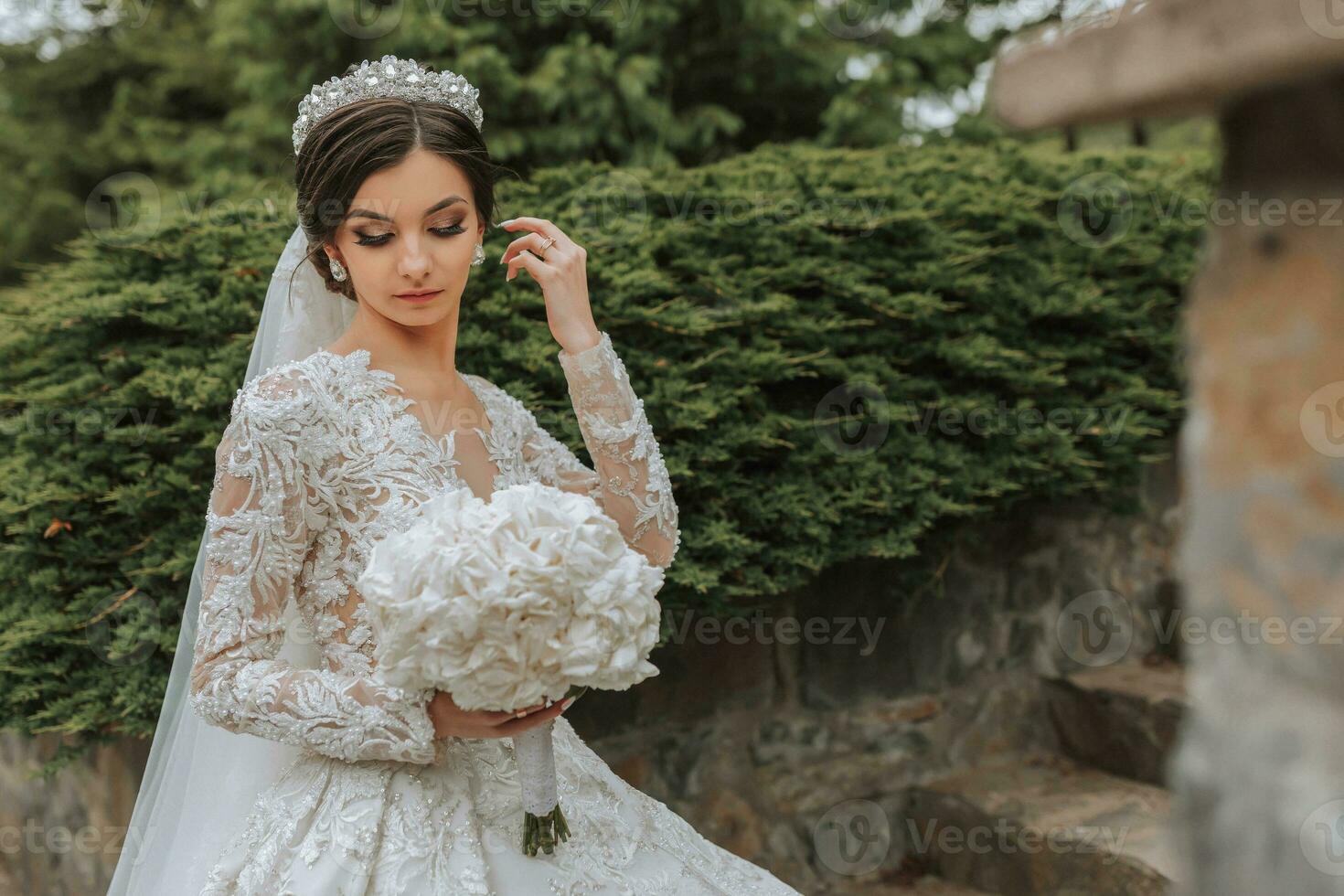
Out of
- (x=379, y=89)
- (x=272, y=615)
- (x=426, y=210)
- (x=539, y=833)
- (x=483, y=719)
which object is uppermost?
(x=379, y=89)

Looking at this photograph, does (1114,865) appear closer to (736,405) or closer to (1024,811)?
(1024,811)

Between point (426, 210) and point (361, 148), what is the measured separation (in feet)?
0.57

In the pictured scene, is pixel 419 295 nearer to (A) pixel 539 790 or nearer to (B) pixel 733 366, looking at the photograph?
(A) pixel 539 790

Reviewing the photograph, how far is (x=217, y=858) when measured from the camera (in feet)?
6.77

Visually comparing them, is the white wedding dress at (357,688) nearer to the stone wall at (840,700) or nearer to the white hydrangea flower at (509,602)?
the white hydrangea flower at (509,602)

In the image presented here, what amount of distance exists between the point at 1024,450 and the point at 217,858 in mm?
3304

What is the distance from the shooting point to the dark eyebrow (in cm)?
220

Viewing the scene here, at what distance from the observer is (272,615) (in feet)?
6.89

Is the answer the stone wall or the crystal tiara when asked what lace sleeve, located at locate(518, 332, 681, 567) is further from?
the stone wall

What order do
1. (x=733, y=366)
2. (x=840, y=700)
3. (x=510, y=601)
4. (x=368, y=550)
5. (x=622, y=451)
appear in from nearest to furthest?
1. (x=510, y=601)
2. (x=368, y=550)
3. (x=622, y=451)
4. (x=733, y=366)
5. (x=840, y=700)

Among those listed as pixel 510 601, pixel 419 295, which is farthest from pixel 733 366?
pixel 510 601

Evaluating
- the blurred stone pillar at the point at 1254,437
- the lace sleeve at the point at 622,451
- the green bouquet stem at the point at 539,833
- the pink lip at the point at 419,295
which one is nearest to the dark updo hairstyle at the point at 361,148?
the pink lip at the point at 419,295

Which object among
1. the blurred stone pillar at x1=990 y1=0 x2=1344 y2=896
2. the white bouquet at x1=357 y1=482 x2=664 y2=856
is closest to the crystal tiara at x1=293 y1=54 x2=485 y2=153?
the white bouquet at x1=357 y1=482 x2=664 y2=856

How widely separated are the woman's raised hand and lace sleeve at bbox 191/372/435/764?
0.02 m
